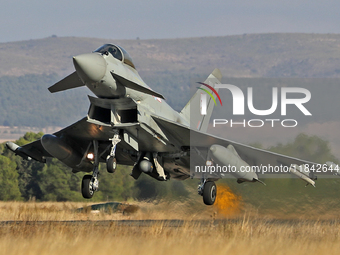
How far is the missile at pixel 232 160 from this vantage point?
562 inches

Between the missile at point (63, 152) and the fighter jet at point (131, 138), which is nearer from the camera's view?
the fighter jet at point (131, 138)

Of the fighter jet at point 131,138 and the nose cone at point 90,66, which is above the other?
the nose cone at point 90,66

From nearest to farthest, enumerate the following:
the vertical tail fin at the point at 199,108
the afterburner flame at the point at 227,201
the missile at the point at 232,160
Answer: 1. the missile at the point at 232,160
2. the afterburner flame at the point at 227,201
3. the vertical tail fin at the point at 199,108

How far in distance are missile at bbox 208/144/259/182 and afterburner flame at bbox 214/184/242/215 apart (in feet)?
8.06

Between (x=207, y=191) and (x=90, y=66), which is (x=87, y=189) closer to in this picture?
(x=207, y=191)

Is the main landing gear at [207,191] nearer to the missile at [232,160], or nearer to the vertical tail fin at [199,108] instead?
the missile at [232,160]

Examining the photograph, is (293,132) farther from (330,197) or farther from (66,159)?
(66,159)

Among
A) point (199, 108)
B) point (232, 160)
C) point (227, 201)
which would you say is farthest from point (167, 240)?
point (199, 108)

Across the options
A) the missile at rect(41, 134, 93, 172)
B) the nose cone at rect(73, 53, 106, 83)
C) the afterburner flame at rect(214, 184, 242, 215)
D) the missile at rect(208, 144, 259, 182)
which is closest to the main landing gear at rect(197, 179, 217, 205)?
the missile at rect(208, 144, 259, 182)

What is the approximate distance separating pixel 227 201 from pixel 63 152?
595 cm

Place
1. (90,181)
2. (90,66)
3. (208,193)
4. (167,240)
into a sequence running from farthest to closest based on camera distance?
(208,193) → (90,181) → (90,66) → (167,240)

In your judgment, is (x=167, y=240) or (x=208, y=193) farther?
(x=208, y=193)

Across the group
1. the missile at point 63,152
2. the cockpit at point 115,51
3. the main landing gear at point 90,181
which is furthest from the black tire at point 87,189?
the cockpit at point 115,51

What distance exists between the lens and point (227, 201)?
59.0 feet
